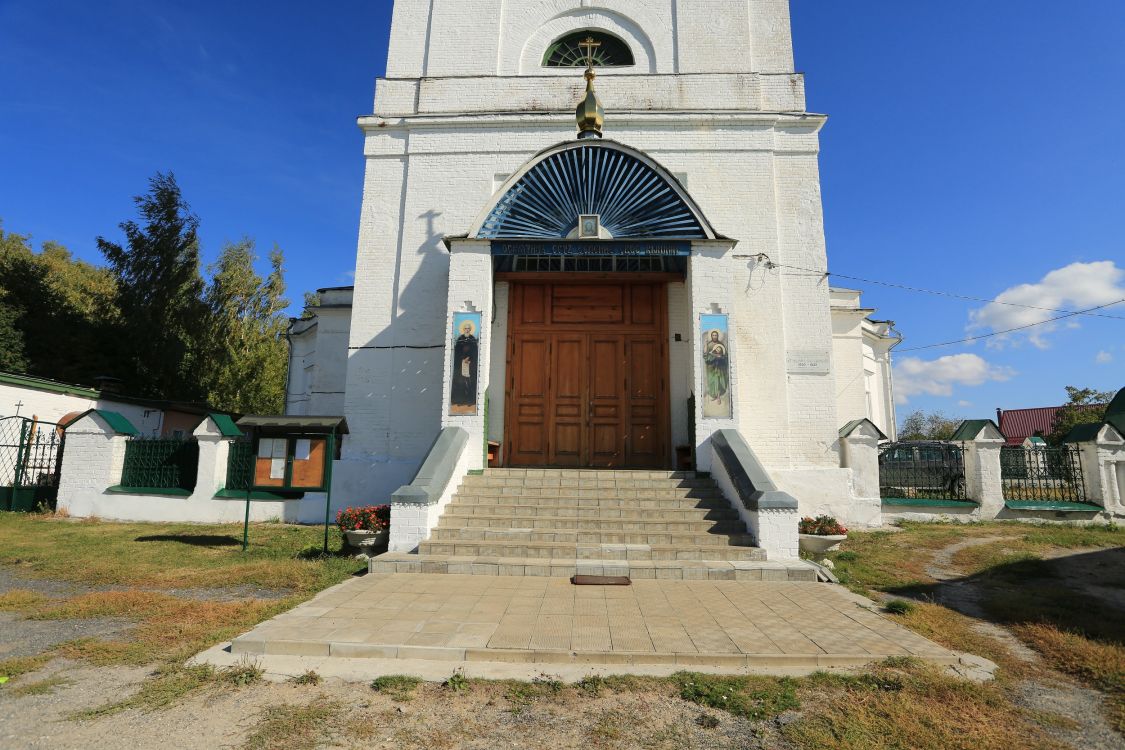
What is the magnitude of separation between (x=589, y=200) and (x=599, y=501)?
Result: 216 inches

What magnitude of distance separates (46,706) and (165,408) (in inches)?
654

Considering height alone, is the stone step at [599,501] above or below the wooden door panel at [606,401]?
below

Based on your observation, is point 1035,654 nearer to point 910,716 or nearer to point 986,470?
point 910,716

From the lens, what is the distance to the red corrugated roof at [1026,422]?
133 ft

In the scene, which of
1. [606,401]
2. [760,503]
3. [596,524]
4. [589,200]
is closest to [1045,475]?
[760,503]

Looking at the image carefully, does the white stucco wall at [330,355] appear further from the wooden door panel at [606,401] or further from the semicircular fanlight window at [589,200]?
the wooden door panel at [606,401]

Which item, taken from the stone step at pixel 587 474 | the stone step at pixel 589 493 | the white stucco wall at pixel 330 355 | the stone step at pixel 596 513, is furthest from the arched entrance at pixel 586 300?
the white stucco wall at pixel 330 355

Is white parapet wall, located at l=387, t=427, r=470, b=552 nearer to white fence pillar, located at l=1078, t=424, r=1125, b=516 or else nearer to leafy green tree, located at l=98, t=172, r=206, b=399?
white fence pillar, located at l=1078, t=424, r=1125, b=516

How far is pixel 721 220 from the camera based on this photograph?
12.0 meters

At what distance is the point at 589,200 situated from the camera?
34.6ft

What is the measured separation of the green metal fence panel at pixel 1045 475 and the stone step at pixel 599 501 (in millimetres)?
7487

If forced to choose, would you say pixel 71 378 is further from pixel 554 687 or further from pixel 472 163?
pixel 554 687

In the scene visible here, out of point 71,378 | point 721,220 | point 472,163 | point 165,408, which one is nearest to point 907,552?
point 721,220

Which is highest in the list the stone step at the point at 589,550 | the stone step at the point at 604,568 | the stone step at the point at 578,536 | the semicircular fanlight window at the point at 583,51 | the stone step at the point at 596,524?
the semicircular fanlight window at the point at 583,51
